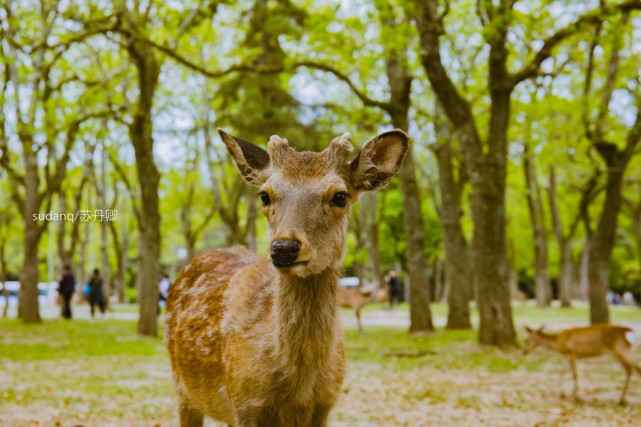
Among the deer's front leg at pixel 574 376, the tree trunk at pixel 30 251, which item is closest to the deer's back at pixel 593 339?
the deer's front leg at pixel 574 376

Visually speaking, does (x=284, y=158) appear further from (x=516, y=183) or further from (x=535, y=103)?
(x=516, y=183)

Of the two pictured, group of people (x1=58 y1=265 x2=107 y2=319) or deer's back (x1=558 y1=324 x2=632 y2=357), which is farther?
group of people (x1=58 y1=265 x2=107 y2=319)

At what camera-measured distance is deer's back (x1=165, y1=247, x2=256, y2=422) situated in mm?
4891

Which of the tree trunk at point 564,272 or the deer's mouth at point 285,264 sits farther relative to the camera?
the tree trunk at point 564,272

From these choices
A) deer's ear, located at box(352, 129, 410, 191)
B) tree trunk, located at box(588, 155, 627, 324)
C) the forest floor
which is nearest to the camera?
deer's ear, located at box(352, 129, 410, 191)

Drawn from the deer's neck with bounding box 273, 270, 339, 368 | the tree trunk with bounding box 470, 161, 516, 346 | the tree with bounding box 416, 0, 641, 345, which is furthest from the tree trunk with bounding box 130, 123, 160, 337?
the deer's neck with bounding box 273, 270, 339, 368

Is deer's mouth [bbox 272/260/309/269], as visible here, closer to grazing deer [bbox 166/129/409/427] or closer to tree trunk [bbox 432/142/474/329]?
grazing deer [bbox 166/129/409/427]

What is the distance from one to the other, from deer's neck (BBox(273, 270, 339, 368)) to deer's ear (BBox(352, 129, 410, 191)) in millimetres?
662

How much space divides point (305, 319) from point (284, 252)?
2.02 feet

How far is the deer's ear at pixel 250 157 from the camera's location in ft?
15.5

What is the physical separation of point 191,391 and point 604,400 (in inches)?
311

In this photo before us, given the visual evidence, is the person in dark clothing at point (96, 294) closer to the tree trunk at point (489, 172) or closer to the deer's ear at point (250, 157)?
the tree trunk at point (489, 172)

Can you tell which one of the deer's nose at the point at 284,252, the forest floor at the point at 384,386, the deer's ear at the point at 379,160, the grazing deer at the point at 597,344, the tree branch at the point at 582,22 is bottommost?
the forest floor at the point at 384,386

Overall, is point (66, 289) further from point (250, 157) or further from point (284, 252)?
point (284, 252)
